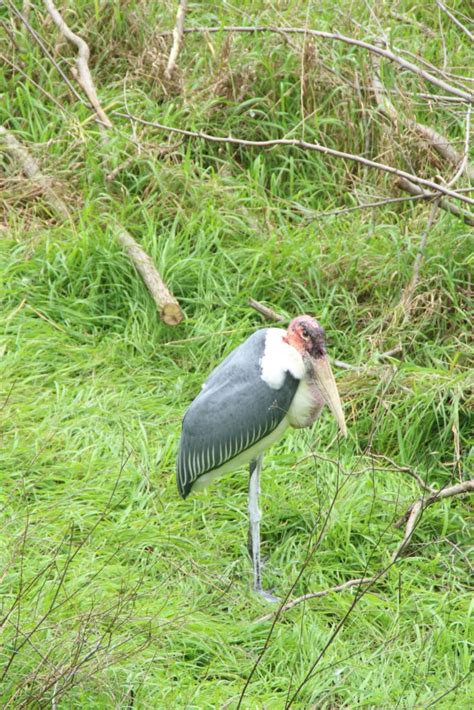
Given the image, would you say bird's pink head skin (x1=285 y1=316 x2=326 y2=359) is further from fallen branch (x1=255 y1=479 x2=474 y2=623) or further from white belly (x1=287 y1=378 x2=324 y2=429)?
fallen branch (x1=255 y1=479 x2=474 y2=623)

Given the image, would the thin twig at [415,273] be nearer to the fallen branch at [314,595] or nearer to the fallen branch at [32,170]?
the fallen branch at [314,595]

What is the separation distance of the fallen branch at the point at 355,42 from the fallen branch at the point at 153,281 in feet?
4.74

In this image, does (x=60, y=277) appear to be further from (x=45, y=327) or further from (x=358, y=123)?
(x=358, y=123)

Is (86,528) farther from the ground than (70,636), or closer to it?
closer to it

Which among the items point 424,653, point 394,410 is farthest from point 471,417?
point 424,653

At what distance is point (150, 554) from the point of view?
13.5 ft

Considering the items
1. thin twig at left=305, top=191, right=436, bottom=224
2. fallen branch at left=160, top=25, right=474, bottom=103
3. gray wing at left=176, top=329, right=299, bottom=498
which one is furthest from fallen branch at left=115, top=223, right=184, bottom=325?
fallen branch at left=160, top=25, right=474, bottom=103

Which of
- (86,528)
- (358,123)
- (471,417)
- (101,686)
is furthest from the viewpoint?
(358,123)

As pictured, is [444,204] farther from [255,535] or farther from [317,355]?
[255,535]

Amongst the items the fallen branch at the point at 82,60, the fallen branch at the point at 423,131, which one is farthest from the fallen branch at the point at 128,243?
A: the fallen branch at the point at 423,131

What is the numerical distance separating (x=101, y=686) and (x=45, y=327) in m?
2.38

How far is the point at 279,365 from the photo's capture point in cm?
403

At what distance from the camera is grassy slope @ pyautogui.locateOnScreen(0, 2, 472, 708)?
354cm

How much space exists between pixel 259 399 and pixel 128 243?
163 centimetres
